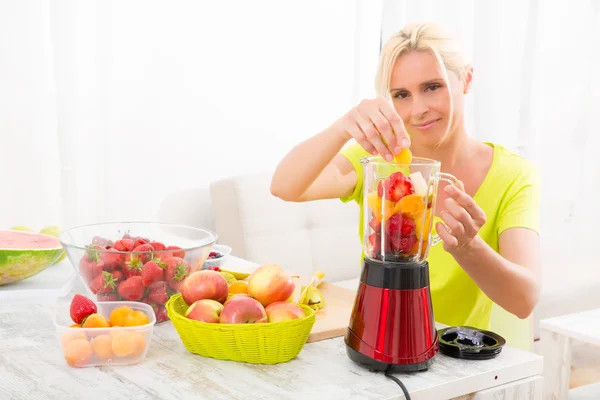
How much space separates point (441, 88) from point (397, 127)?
1.92 ft

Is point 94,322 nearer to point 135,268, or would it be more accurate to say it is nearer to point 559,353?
point 135,268

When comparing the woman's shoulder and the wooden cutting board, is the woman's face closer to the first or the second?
the woman's shoulder

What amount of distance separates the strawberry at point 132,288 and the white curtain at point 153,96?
1213mm

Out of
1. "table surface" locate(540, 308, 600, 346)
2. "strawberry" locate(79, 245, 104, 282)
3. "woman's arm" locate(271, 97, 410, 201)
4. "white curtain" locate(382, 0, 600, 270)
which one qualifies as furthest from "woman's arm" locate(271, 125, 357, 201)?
"white curtain" locate(382, 0, 600, 270)

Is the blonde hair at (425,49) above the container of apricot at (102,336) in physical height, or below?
above

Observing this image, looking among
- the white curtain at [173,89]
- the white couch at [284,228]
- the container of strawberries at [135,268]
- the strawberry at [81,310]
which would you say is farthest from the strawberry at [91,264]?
the white couch at [284,228]

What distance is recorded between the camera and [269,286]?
1.27 metres

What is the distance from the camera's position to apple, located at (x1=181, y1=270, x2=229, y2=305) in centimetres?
127

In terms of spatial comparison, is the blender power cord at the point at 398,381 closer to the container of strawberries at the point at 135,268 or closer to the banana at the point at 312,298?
the banana at the point at 312,298

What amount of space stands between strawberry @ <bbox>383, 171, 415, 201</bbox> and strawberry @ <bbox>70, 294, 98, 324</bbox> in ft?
1.64

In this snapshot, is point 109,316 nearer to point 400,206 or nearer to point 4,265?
point 4,265

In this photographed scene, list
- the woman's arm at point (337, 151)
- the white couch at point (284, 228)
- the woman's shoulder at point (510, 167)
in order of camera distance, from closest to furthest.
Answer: the woman's arm at point (337, 151)
the woman's shoulder at point (510, 167)
the white couch at point (284, 228)

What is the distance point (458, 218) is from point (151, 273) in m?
0.53

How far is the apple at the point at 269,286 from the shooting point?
1268 mm
